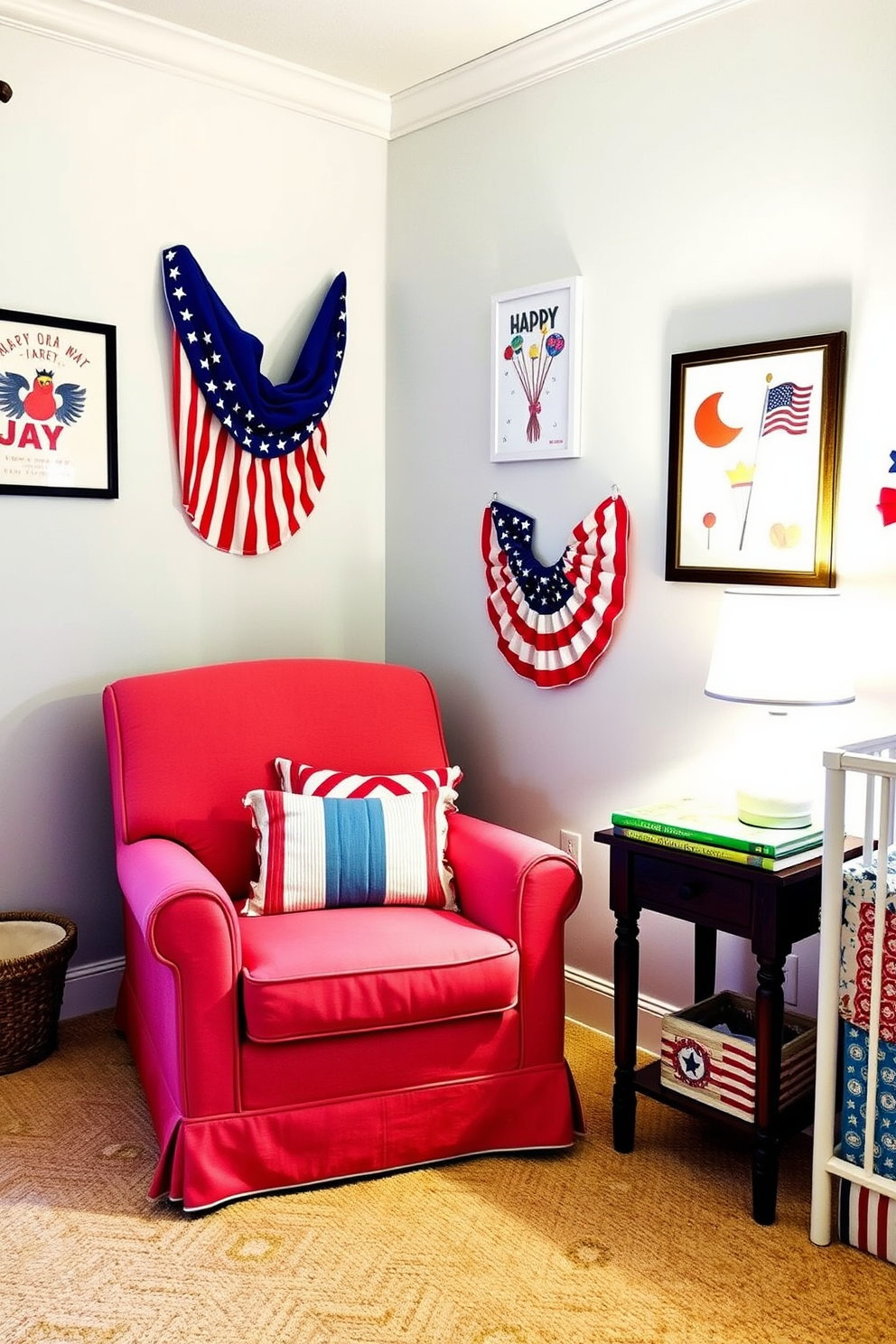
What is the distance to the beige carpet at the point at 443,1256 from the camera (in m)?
1.90

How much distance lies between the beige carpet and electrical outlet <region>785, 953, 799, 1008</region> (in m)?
0.30

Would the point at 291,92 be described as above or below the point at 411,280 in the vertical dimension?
above

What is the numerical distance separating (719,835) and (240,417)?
171cm

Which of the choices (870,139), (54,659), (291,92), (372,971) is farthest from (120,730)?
(870,139)

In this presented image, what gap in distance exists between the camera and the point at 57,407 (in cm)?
291

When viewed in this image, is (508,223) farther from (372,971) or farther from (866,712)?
(372,971)

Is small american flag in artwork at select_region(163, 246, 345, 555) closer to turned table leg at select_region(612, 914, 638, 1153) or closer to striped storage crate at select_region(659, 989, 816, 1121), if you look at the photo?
turned table leg at select_region(612, 914, 638, 1153)

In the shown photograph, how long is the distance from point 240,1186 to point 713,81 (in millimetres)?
2517

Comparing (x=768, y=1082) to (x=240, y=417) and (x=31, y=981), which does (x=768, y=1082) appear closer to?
(x=31, y=981)

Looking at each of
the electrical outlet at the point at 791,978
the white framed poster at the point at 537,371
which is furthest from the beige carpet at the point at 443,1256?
the white framed poster at the point at 537,371

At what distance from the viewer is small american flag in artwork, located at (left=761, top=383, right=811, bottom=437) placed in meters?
2.48

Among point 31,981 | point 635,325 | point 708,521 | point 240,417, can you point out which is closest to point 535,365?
point 635,325

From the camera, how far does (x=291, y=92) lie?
3213 mm

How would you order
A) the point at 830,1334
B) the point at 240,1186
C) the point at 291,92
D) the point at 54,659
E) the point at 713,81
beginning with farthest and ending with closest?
the point at 291,92
the point at 54,659
the point at 713,81
the point at 240,1186
the point at 830,1334
